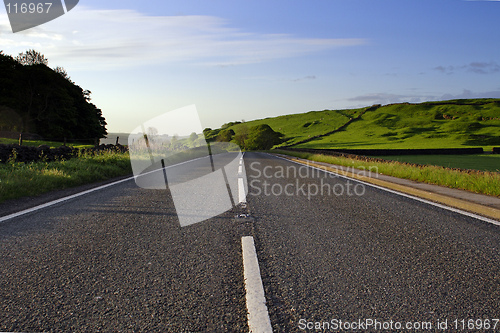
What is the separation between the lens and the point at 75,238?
4.69 m

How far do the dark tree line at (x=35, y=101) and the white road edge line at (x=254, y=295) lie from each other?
4434 centimetres

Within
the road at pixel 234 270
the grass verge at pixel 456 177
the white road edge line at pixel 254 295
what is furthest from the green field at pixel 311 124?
the white road edge line at pixel 254 295

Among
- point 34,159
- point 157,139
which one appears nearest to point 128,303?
point 34,159

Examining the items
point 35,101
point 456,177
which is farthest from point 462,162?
point 35,101

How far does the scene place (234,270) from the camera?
3.54m

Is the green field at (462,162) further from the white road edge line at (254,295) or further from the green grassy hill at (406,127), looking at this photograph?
the green grassy hill at (406,127)

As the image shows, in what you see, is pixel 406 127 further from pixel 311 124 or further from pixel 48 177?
pixel 48 177

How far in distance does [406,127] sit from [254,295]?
98.2m

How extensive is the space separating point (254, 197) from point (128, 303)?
18.1 feet

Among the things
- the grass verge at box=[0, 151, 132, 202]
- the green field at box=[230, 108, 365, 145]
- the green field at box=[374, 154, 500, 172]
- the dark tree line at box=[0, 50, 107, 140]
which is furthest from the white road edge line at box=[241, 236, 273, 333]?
the green field at box=[230, 108, 365, 145]

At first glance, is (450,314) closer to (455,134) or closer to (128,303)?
(128,303)

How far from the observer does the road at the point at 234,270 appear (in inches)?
103

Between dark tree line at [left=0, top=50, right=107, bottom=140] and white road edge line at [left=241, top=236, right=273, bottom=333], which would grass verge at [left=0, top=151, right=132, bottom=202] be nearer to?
white road edge line at [left=241, top=236, right=273, bottom=333]

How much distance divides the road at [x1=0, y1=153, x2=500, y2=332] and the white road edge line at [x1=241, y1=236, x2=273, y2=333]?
59mm
